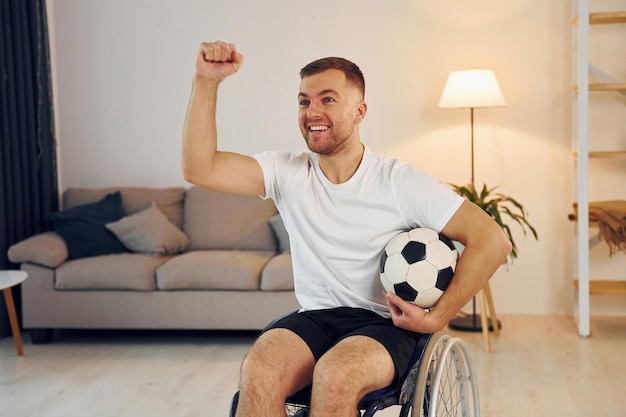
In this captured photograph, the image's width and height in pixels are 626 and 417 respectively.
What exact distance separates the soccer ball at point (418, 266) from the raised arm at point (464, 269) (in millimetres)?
25

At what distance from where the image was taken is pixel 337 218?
2.43 m

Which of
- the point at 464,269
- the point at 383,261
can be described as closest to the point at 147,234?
the point at 383,261

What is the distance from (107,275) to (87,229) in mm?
368

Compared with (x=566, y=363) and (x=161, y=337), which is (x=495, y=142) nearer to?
(x=566, y=363)

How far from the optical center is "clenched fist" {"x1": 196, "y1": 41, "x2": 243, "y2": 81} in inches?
88.8

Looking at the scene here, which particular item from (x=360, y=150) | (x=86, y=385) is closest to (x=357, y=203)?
(x=360, y=150)

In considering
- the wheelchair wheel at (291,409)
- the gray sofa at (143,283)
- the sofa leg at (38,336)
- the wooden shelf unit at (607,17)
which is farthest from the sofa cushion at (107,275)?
the wooden shelf unit at (607,17)

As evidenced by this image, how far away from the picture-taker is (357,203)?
7.95 feet

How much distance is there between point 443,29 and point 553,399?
2.28 metres

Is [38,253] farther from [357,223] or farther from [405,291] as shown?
[405,291]

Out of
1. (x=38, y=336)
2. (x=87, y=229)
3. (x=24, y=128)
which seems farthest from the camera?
(x=24, y=128)

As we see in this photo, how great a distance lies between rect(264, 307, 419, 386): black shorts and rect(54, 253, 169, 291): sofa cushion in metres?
2.05

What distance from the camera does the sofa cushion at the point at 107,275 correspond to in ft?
14.2

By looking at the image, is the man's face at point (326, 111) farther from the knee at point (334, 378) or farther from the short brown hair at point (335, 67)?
the knee at point (334, 378)
